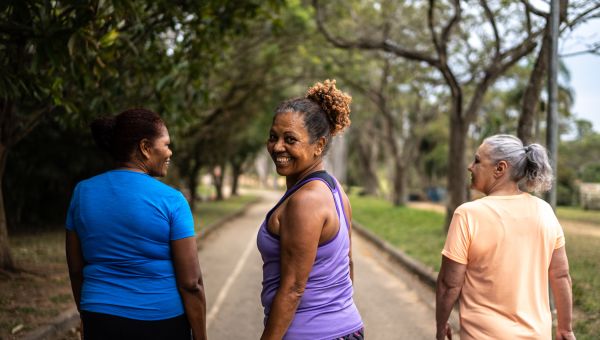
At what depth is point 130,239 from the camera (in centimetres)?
245

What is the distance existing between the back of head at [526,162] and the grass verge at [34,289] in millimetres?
4668

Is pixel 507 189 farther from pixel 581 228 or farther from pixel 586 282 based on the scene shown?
pixel 581 228

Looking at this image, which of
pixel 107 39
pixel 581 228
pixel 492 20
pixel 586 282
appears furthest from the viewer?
pixel 581 228

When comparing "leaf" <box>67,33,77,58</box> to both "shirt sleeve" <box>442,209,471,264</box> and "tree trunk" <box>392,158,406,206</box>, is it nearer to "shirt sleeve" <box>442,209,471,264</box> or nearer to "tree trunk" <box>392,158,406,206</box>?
"shirt sleeve" <box>442,209,471,264</box>

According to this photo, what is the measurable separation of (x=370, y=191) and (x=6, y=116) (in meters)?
36.2

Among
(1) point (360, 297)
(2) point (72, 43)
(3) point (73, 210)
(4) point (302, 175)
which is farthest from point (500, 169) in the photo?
(1) point (360, 297)

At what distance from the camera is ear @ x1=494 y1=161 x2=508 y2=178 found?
2781mm

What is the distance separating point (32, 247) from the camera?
11609 millimetres

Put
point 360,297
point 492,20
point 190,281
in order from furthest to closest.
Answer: point 492,20 → point 360,297 → point 190,281

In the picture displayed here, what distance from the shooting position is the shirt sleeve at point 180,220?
2.48 m

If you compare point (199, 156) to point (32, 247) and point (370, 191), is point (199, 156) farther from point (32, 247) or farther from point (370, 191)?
point (370, 191)

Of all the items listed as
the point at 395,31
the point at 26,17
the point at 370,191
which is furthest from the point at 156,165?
the point at 370,191

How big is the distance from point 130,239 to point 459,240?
1.49 meters

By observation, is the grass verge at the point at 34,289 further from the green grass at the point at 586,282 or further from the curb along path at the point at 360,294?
the green grass at the point at 586,282
